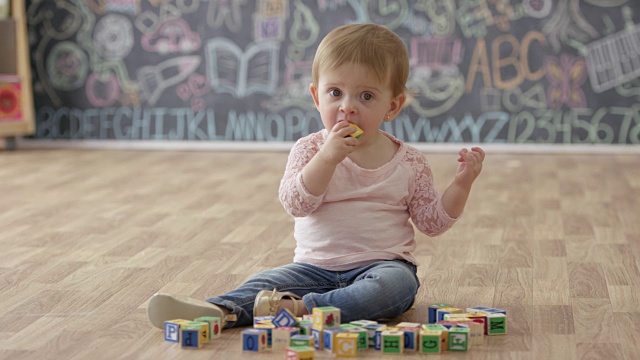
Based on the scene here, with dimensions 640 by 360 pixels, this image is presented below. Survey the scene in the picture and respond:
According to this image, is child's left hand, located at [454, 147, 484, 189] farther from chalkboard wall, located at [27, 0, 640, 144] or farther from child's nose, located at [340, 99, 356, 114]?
chalkboard wall, located at [27, 0, 640, 144]

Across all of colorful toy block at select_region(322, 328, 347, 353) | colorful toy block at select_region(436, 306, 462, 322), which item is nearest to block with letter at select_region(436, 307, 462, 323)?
colorful toy block at select_region(436, 306, 462, 322)

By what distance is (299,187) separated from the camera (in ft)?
5.49

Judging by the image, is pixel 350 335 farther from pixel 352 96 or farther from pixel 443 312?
pixel 352 96

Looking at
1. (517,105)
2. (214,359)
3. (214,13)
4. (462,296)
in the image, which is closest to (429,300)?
(462,296)

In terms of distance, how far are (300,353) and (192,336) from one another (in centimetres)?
20

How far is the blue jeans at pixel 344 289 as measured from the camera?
1613 millimetres

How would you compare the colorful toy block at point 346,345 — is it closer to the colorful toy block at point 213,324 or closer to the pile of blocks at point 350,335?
the pile of blocks at point 350,335

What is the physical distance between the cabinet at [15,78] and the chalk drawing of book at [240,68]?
0.90 m

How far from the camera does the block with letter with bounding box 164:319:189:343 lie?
1.53 metres

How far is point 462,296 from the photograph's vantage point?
1.91m

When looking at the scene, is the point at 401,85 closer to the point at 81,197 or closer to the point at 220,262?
the point at 220,262

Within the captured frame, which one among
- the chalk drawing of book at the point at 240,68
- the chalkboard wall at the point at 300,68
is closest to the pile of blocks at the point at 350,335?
the chalkboard wall at the point at 300,68

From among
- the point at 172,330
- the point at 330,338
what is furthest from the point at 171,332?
the point at 330,338

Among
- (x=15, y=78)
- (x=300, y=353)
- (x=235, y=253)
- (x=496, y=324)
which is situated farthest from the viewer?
(x=15, y=78)
